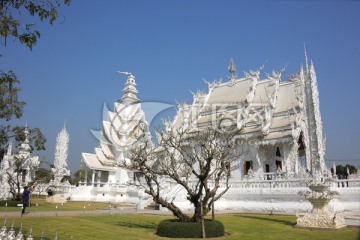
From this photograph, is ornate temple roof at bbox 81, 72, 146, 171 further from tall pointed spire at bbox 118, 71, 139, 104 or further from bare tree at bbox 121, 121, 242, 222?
bare tree at bbox 121, 121, 242, 222

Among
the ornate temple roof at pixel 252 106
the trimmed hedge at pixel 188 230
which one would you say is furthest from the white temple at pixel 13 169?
the trimmed hedge at pixel 188 230

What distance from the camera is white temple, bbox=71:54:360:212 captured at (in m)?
19.5

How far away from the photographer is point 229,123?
31.2m

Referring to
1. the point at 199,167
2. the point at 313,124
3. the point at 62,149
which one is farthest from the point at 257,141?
the point at 62,149

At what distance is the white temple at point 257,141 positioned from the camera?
1948cm

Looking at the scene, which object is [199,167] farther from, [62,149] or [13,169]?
[62,149]

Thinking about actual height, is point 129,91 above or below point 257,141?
above

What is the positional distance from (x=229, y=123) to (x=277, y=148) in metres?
5.07

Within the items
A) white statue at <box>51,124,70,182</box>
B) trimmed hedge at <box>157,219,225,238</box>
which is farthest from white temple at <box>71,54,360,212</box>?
white statue at <box>51,124,70,182</box>

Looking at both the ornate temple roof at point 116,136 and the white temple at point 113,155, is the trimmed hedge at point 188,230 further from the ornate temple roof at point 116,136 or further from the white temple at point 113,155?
the ornate temple roof at point 116,136

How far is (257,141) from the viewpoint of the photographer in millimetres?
27609

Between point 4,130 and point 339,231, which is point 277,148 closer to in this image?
point 339,231

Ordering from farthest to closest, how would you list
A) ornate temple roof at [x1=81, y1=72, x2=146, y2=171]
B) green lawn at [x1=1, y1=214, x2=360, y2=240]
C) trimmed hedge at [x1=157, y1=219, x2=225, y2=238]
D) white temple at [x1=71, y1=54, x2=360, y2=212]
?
ornate temple roof at [x1=81, y1=72, x2=146, y2=171], white temple at [x1=71, y1=54, x2=360, y2=212], trimmed hedge at [x1=157, y1=219, x2=225, y2=238], green lawn at [x1=1, y1=214, x2=360, y2=240]

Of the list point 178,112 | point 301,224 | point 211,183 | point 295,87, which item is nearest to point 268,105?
point 295,87
